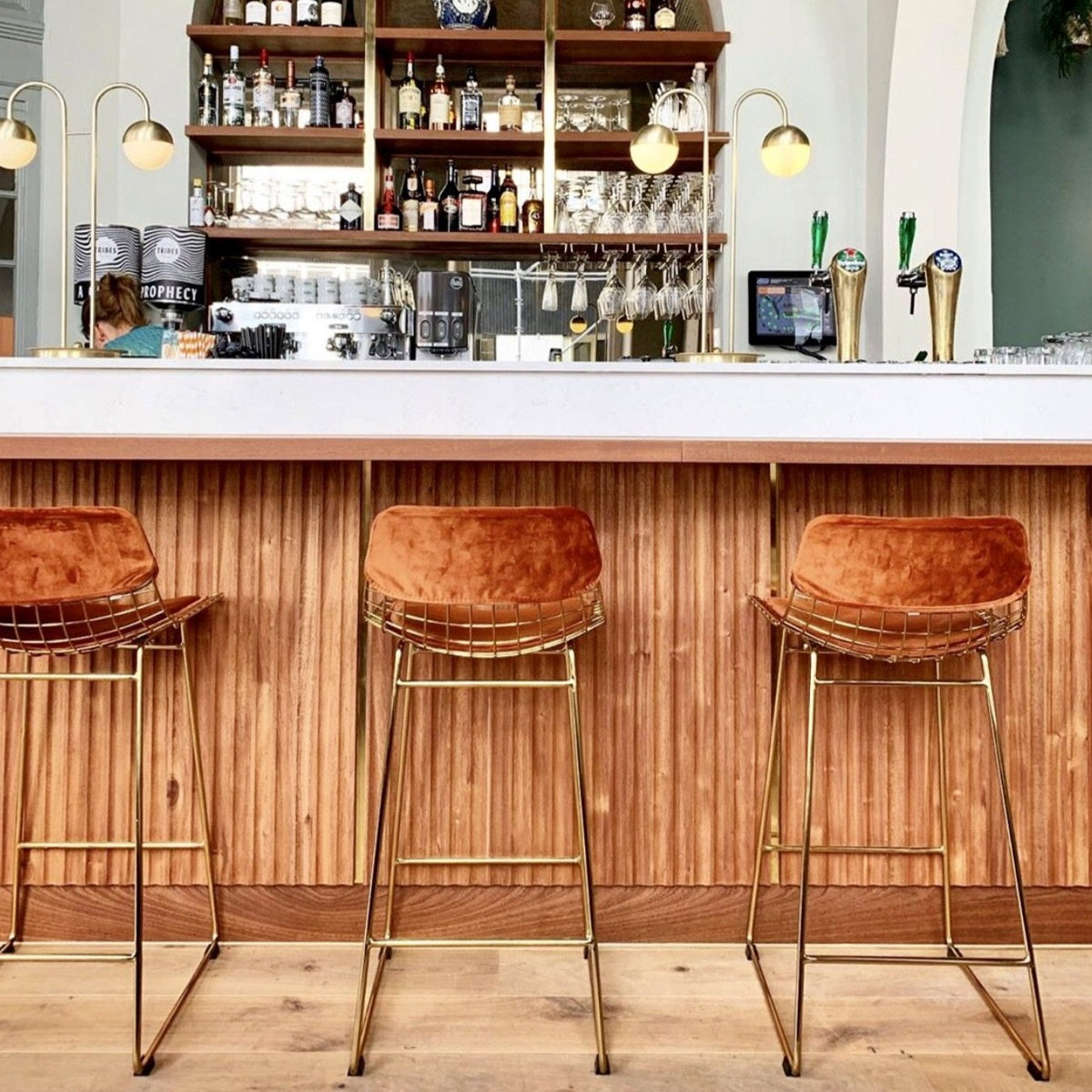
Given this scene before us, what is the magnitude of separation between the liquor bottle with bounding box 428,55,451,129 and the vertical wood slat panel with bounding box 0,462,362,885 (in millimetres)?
2782

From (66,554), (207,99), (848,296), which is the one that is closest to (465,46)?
(207,99)

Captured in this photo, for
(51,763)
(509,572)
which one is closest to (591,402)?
(509,572)

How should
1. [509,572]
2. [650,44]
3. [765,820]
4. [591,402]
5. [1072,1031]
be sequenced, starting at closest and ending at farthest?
[509,572] < [1072,1031] < [765,820] < [591,402] < [650,44]

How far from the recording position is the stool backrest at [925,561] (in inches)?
71.4

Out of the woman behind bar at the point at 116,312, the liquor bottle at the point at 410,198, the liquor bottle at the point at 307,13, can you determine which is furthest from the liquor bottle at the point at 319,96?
the woman behind bar at the point at 116,312

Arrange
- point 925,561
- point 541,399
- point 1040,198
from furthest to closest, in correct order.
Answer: point 1040,198 < point 541,399 < point 925,561

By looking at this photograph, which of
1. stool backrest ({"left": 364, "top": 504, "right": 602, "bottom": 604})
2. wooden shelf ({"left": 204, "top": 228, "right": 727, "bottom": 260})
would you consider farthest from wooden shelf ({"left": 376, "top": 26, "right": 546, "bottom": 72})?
stool backrest ({"left": 364, "top": 504, "right": 602, "bottom": 604})

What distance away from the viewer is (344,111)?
15.0 ft

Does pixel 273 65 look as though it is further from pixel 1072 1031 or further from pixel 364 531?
pixel 1072 1031

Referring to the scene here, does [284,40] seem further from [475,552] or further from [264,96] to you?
[475,552]

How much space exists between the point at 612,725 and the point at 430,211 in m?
2.97

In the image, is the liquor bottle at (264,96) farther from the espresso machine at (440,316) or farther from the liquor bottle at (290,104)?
the espresso machine at (440,316)

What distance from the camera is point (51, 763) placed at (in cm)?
229

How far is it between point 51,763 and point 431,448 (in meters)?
1.04
